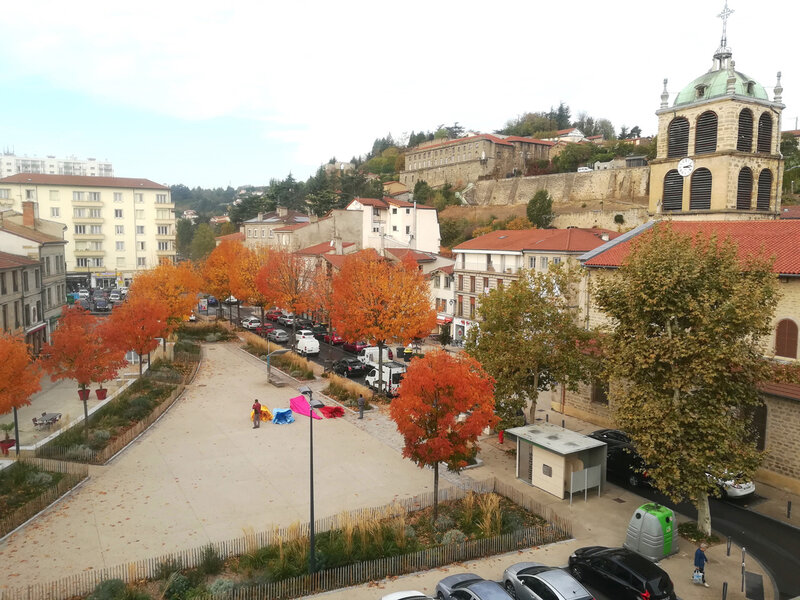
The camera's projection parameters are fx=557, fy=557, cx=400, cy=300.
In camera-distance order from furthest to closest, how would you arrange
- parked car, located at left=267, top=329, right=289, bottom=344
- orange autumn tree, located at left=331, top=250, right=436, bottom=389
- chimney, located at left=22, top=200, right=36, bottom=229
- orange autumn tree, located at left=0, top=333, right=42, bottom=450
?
parked car, located at left=267, top=329, right=289, bottom=344, chimney, located at left=22, top=200, right=36, bottom=229, orange autumn tree, located at left=331, top=250, right=436, bottom=389, orange autumn tree, located at left=0, top=333, right=42, bottom=450

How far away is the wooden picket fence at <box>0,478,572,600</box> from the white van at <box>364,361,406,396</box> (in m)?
15.0

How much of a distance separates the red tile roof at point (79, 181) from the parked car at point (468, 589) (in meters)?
82.4

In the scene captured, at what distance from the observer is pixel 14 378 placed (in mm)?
22078

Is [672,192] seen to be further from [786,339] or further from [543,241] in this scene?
[543,241]

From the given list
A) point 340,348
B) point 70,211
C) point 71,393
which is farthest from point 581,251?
point 70,211

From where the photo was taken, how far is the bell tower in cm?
2884

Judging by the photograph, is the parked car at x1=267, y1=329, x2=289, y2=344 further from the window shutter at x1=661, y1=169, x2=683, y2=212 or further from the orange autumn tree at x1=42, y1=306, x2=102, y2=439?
the window shutter at x1=661, y1=169, x2=683, y2=212

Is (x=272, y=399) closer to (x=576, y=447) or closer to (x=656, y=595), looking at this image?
(x=576, y=447)

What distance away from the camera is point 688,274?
55.0 ft

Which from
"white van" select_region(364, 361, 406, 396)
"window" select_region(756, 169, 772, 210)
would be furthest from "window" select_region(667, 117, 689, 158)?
"white van" select_region(364, 361, 406, 396)

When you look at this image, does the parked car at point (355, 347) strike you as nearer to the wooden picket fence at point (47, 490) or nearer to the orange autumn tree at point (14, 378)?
the wooden picket fence at point (47, 490)

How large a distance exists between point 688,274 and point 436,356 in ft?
27.1

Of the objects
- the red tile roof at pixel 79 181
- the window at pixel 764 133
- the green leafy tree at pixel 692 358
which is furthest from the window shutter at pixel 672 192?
the red tile roof at pixel 79 181

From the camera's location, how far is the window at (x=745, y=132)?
29.1m
